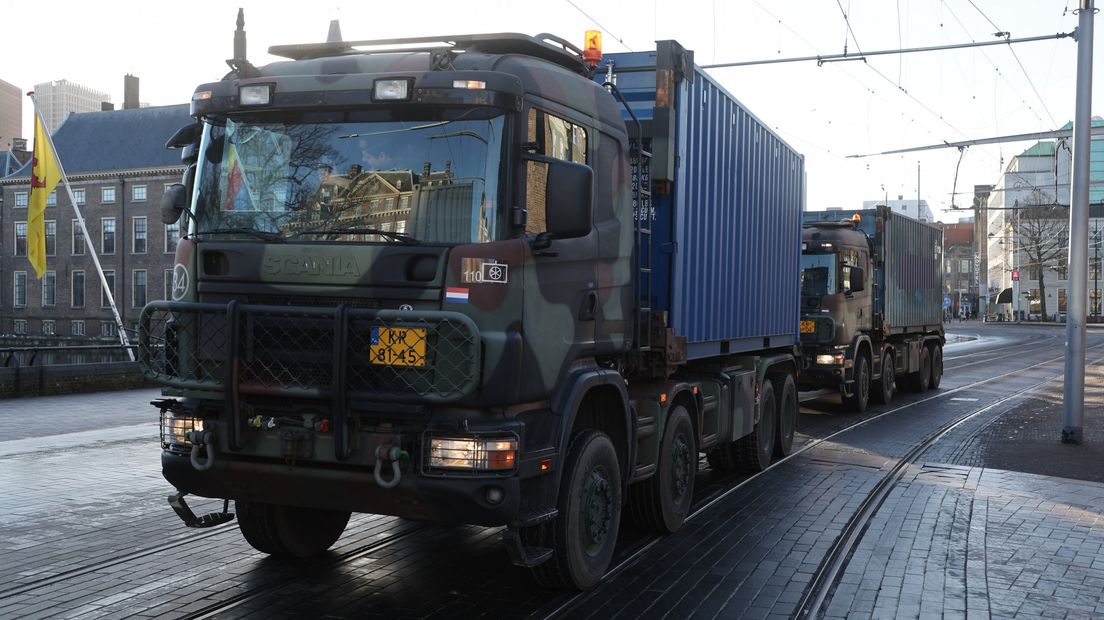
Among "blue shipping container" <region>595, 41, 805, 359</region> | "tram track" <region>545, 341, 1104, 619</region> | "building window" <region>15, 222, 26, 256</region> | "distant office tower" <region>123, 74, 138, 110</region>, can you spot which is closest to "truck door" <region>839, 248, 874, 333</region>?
"tram track" <region>545, 341, 1104, 619</region>

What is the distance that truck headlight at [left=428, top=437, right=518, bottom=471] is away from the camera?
501cm

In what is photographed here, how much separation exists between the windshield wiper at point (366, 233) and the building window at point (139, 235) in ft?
196

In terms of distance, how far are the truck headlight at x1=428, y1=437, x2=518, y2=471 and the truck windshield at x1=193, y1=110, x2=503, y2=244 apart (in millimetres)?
1013

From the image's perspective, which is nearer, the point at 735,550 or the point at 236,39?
the point at 236,39

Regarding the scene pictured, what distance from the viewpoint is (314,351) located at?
514 centimetres

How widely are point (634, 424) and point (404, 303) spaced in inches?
90.7

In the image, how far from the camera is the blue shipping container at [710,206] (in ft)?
25.0

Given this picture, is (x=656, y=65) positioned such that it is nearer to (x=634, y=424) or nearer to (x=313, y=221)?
(x=634, y=424)

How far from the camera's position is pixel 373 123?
541 centimetres

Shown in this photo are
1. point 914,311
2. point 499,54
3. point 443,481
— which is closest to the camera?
point 443,481

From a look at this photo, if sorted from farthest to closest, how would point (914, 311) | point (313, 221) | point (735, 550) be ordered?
point (914, 311), point (735, 550), point (313, 221)

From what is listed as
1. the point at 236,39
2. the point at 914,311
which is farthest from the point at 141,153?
the point at 236,39

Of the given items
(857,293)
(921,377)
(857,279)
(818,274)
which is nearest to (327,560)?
(818,274)

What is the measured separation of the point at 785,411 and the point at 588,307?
6.30 m
